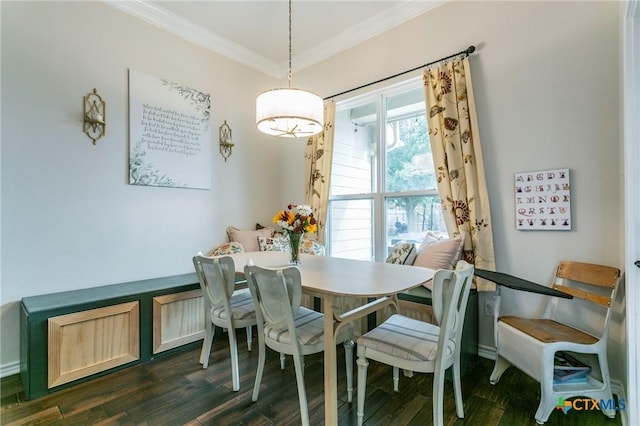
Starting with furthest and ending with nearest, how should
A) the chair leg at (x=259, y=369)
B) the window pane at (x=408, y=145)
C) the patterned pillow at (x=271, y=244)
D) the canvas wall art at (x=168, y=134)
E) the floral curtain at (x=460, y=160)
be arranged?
the patterned pillow at (x=271, y=244) < the window pane at (x=408, y=145) < the canvas wall art at (x=168, y=134) < the floral curtain at (x=460, y=160) < the chair leg at (x=259, y=369)

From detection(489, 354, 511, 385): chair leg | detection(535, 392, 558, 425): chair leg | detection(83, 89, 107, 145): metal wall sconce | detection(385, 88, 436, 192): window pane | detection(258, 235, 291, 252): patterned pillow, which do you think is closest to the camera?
detection(535, 392, 558, 425): chair leg

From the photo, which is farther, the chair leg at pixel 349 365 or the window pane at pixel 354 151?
the window pane at pixel 354 151

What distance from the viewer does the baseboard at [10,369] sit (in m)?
2.10

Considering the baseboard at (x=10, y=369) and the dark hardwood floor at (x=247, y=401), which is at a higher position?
the baseboard at (x=10, y=369)

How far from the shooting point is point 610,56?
1.90 metres

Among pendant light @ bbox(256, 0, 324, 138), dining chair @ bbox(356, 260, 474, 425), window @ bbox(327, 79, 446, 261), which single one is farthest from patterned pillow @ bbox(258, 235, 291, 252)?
dining chair @ bbox(356, 260, 474, 425)

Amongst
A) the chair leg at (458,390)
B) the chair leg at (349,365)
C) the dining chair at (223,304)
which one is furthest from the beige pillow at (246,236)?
the chair leg at (458,390)

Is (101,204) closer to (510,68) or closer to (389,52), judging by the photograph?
(389,52)

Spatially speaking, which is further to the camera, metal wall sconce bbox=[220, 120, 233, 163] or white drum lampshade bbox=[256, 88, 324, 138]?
metal wall sconce bbox=[220, 120, 233, 163]

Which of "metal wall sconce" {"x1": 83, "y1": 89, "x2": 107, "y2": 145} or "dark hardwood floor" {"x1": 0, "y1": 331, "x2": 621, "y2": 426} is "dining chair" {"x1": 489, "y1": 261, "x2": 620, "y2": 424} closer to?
"dark hardwood floor" {"x1": 0, "y1": 331, "x2": 621, "y2": 426}

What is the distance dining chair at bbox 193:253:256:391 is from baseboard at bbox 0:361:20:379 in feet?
4.11

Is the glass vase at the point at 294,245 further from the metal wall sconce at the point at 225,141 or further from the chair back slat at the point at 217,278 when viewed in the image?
the metal wall sconce at the point at 225,141

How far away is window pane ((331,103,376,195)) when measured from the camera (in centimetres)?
329

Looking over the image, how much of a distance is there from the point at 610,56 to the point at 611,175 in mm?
740
